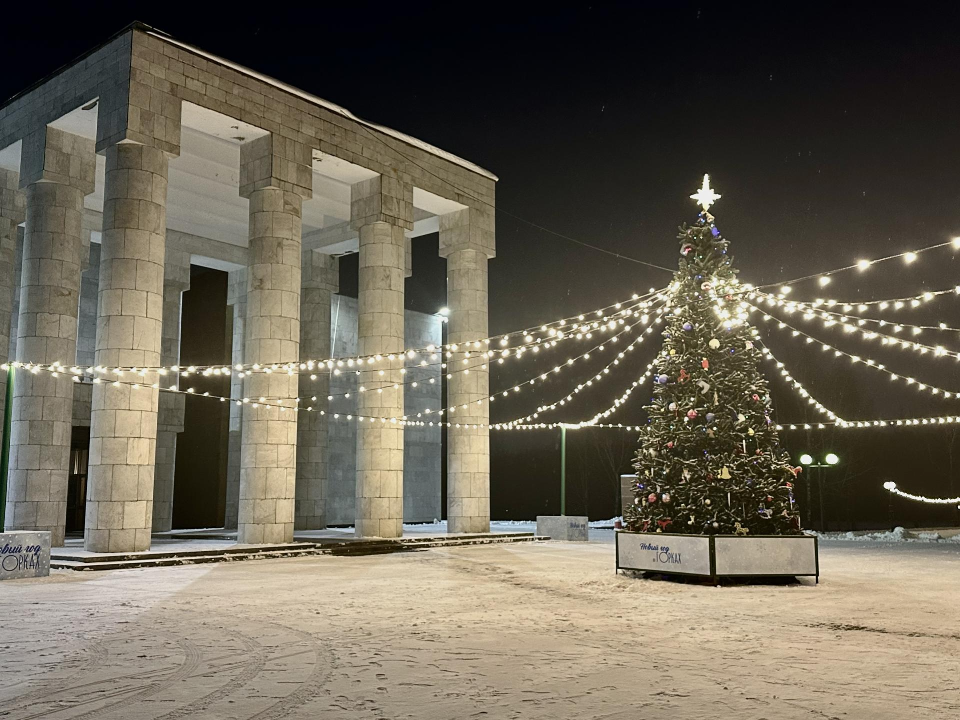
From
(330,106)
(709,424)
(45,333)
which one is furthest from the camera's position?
(330,106)

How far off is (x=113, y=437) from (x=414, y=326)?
21.9 m

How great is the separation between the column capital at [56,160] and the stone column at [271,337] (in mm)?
3788

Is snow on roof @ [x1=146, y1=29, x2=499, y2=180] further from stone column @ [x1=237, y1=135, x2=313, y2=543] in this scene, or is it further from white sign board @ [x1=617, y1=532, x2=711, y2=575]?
white sign board @ [x1=617, y1=532, x2=711, y2=575]

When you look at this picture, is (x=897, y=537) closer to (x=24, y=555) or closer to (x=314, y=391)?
(x=314, y=391)

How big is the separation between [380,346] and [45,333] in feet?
28.2

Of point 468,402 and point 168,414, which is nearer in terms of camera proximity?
point 468,402

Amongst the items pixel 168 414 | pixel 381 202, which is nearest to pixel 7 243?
pixel 168 414

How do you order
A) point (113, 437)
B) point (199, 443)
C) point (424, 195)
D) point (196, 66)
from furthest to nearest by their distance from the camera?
point (199, 443) → point (424, 195) → point (196, 66) → point (113, 437)

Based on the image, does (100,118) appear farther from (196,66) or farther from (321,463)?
(321,463)

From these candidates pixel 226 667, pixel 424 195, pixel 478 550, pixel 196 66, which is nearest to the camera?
pixel 226 667

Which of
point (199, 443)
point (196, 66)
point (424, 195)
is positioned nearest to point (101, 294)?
point (196, 66)

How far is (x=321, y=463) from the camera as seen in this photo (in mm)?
29938

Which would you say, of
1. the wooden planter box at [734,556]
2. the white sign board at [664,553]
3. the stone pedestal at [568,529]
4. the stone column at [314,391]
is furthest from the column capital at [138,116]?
the stone pedestal at [568,529]

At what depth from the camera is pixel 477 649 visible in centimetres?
855
